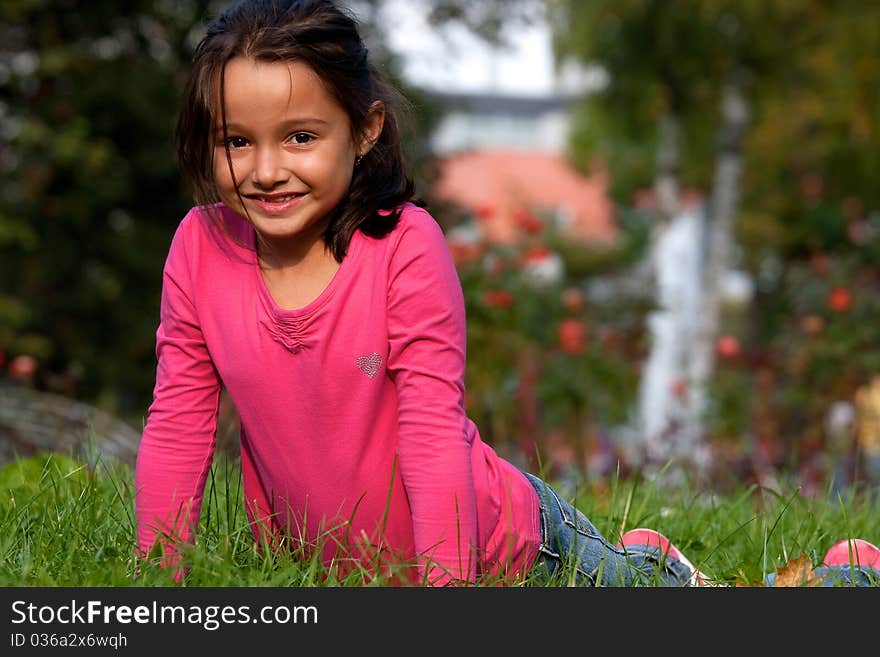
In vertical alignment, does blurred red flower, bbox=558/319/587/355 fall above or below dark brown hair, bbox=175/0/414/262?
below

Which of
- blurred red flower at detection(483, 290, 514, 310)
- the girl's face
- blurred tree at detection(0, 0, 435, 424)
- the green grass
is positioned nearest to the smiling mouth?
the girl's face

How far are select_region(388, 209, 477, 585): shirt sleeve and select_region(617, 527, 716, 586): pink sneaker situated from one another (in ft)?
1.60

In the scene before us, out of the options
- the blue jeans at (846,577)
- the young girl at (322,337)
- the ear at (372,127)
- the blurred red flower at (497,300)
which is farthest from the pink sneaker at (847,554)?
the blurred red flower at (497,300)

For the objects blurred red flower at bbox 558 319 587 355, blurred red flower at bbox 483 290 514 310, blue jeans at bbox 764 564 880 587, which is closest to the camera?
blue jeans at bbox 764 564 880 587

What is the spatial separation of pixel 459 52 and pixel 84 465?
6.63 meters

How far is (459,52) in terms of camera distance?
883 centimetres

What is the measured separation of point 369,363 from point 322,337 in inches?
4.0

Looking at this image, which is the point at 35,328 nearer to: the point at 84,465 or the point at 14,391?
the point at 14,391

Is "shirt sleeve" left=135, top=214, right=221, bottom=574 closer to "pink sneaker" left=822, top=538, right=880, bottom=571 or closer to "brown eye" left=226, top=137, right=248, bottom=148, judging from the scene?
"brown eye" left=226, top=137, right=248, bottom=148

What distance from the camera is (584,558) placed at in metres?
2.44

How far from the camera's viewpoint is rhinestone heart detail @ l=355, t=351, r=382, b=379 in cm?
223

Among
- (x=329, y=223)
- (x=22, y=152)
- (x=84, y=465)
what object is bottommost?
(x=84, y=465)

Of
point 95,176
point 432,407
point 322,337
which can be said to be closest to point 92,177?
point 95,176

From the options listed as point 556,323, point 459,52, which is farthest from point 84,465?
point 459,52
